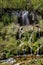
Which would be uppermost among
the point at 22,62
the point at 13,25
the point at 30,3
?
the point at 30,3

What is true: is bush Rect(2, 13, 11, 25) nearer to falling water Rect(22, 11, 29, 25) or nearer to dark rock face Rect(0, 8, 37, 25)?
dark rock face Rect(0, 8, 37, 25)

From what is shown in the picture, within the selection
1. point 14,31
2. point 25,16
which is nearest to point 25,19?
point 25,16

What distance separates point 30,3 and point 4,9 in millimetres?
1898

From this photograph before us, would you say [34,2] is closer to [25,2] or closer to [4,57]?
[25,2]

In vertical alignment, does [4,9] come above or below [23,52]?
above

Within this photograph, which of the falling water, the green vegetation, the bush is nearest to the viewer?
the green vegetation

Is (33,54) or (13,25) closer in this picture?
(33,54)

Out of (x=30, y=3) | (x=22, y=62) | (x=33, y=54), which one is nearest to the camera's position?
(x=22, y=62)

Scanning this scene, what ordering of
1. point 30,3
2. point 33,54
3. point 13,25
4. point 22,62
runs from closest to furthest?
point 22,62, point 33,54, point 13,25, point 30,3

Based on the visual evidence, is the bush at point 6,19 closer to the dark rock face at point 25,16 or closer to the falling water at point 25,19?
the dark rock face at point 25,16

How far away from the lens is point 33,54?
42.4 feet

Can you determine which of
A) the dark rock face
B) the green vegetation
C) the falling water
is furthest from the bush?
the falling water

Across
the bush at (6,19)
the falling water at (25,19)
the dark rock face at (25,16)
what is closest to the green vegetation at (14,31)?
the bush at (6,19)

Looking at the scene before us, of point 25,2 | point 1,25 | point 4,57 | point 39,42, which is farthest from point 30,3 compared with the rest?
point 4,57
